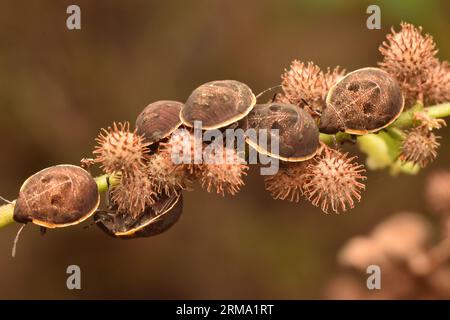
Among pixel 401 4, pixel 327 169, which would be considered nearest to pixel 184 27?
pixel 401 4

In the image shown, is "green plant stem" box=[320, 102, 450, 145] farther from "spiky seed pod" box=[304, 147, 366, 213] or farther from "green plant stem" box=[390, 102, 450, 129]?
"spiky seed pod" box=[304, 147, 366, 213]

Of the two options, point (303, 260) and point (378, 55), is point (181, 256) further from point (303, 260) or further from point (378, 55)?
point (378, 55)

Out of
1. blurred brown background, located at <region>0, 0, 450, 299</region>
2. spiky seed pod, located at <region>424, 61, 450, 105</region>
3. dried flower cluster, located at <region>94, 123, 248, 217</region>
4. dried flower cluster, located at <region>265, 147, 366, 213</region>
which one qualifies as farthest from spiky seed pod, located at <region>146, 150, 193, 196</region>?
blurred brown background, located at <region>0, 0, 450, 299</region>

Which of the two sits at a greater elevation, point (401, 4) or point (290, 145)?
point (401, 4)

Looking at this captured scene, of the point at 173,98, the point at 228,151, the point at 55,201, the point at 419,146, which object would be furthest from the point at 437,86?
the point at 173,98

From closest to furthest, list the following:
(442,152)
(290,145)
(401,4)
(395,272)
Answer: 1. (290,145)
2. (395,272)
3. (401,4)
4. (442,152)

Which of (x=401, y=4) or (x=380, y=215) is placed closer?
(x=401, y=4)

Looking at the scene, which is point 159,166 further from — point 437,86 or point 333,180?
point 437,86
